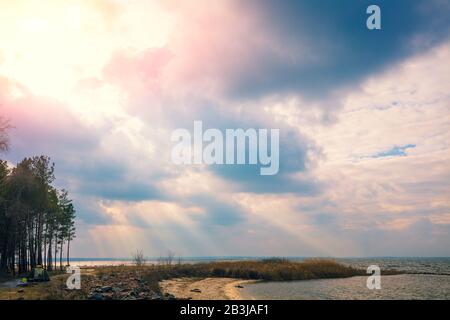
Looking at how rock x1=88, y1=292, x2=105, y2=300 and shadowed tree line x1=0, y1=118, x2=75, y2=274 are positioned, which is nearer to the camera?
rock x1=88, y1=292, x2=105, y2=300

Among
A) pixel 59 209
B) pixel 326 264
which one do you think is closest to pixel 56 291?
pixel 59 209

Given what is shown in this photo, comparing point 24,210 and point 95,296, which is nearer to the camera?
point 95,296

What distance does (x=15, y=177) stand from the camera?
52906mm

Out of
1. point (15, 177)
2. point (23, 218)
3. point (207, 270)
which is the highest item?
point (15, 177)

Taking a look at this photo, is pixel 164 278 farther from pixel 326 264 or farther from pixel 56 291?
pixel 326 264

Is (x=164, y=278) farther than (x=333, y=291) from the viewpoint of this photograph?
Yes

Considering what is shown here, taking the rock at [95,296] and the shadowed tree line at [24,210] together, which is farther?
the shadowed tree line at [24,210]

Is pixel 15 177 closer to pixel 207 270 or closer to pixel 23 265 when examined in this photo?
pixel 23 265
